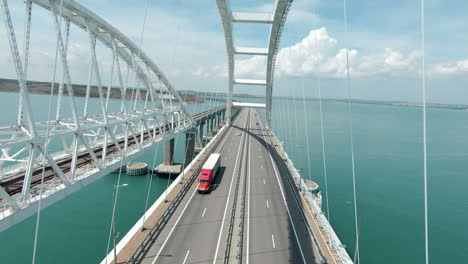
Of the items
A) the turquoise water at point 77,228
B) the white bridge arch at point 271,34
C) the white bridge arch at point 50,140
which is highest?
the white bridge arch at point 271,34

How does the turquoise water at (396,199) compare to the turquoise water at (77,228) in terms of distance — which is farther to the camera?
the turquoise water at (396,199)

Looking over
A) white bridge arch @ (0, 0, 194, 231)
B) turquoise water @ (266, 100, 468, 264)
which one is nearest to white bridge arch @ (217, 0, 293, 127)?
turquoise water @ (266, 100, 468, 264)

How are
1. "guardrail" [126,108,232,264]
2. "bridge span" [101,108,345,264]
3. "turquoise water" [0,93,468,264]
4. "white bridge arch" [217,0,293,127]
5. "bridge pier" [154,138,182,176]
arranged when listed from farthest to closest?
1. "bridge pier" [154,138,182,176]
2. "white bridge arch" [217,0,293,127]
3. "turquoise water" [0,93,468,264]
4. "bridge span" [101,108,345,264]
5. "guardrail" [126,108,232,264]

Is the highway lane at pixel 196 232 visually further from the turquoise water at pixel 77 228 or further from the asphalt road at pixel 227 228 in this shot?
the turquoise water at pixel 77 228

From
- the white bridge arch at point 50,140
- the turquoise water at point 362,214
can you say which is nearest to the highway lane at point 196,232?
the white bridge arch at point 50,140

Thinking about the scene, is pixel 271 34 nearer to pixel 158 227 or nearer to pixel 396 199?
pixel 396 199

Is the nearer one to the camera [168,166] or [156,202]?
[156,202]

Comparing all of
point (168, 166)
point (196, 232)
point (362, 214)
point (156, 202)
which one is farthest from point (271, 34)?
point (196, 232)

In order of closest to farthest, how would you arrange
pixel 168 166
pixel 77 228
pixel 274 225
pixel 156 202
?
pixel 274 225
pixel 156 202
pixel 77 228
pixel 168 166

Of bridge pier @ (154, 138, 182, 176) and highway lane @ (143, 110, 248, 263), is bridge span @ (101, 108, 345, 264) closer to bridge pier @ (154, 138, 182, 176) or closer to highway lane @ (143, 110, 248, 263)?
highway lane @ (143, 110, 248, 263)
